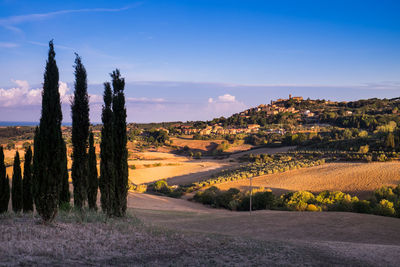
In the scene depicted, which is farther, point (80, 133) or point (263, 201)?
point (263, 201)

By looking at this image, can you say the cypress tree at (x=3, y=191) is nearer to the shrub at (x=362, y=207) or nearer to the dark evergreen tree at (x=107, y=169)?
the dark evergreen tree at (x=107, y=169)

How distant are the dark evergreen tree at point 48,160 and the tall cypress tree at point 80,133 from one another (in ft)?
11.5

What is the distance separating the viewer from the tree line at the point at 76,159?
35.7ft

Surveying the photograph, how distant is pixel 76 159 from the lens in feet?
48.0

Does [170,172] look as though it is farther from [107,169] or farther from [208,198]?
[107,169]

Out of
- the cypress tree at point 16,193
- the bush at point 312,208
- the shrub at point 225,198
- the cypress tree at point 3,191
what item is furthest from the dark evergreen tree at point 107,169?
the shrub at point 225,198

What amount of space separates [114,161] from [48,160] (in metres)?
3.06

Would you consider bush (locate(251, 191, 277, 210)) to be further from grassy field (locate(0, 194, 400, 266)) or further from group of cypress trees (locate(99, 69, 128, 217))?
group of cypress trees (locate(99, 69, 128, 217))

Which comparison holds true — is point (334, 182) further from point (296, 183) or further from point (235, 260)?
point (235, 260)

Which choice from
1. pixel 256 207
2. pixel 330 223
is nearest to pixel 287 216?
pixel 330 223

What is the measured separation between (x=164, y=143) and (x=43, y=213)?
70.4 metres

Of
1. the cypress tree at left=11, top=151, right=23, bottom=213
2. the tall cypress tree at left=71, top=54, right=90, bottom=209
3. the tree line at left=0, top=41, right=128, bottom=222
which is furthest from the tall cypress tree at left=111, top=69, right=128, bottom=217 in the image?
the cypress tree at left=11, top=151, right=23, bottom=213

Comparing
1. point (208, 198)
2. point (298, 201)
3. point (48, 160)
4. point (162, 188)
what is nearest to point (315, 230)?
point (298, 201)

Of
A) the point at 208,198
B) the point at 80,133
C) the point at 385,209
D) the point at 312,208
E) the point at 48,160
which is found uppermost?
the point at 80,133
